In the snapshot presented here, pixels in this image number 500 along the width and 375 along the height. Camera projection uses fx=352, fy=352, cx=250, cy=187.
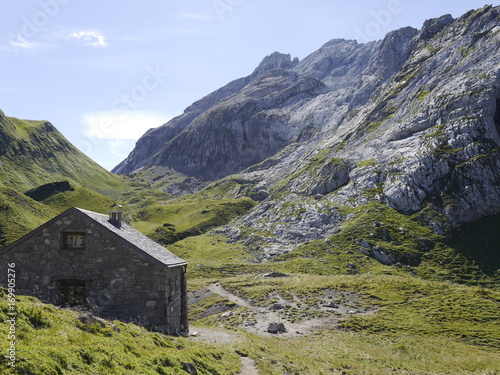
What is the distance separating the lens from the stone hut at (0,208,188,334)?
22875mm

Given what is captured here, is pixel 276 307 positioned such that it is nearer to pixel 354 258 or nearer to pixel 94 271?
pixel 94 271

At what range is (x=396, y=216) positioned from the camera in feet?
358

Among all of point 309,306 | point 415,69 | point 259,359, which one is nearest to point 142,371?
point 259,359

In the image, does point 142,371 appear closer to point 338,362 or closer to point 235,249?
point 338,362

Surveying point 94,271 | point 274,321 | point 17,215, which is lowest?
point 274,321

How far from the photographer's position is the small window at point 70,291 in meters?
23.7

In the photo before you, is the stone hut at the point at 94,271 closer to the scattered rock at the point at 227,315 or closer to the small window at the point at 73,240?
the small window at the point at 73,240

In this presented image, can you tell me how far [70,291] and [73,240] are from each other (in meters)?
3.44

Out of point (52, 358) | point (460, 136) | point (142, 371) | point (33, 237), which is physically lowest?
point (142, 371)

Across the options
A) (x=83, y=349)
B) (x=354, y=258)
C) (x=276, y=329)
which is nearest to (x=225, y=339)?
(x=276, y=329)

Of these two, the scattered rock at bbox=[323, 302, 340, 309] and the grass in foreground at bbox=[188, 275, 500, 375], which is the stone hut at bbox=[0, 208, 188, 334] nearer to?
the grass in foreground at bbox=[188, 275, 500, 375]

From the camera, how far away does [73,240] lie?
24453 millimetres

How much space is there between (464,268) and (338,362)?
76177 millimetres

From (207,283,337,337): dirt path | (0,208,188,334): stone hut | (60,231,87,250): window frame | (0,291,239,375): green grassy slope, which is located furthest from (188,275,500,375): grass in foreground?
(60,231,87,250): window frame
